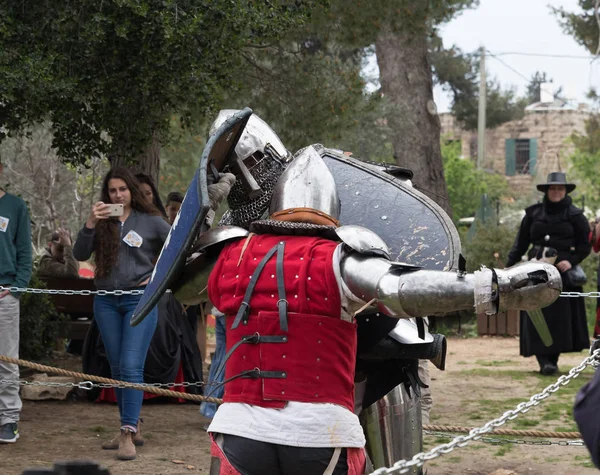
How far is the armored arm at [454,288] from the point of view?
3.14 m

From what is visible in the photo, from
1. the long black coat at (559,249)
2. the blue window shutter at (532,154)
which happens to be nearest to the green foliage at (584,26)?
the long black coat at (559,249)

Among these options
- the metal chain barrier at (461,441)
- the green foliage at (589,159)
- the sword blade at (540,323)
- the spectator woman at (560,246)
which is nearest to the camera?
the metal chain barrier at (461,441)

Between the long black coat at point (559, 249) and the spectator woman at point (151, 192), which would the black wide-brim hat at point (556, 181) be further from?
the spectator woman at point (151, 192)

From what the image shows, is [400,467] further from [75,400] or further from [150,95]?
[75,400]

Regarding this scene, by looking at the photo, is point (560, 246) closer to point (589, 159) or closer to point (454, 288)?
point (454, 288)

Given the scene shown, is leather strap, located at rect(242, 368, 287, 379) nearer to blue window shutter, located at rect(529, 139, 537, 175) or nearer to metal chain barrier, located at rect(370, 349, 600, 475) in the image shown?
metal chain barrier, located at rect(370, 349, 600, 475)

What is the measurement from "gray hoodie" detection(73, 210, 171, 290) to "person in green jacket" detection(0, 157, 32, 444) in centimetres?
49

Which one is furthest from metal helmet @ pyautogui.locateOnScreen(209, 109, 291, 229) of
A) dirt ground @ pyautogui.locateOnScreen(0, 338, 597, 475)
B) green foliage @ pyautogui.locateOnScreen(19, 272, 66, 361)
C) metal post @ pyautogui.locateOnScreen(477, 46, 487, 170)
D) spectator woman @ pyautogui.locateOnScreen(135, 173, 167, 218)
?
metal post @ pyautogui.locateOnScreen(477, 46, 487, 170)

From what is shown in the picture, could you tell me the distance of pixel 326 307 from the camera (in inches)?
131

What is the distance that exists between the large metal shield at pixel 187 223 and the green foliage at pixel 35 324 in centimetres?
543

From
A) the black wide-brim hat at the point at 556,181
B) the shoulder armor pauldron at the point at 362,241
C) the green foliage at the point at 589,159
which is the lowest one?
the shoulder armor pauldron at the point at 362,241

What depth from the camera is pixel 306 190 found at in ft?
12.3

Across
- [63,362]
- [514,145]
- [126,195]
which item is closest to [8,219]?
[126,195]

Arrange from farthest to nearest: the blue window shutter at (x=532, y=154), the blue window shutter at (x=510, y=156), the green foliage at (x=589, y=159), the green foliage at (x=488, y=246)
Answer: the blue window shutter at (x=510, y=156)
the blue window shutter at (x=532, y=154)
the green foliage at (x=589, y=159)
the green foliage at (x=488, y=246)
